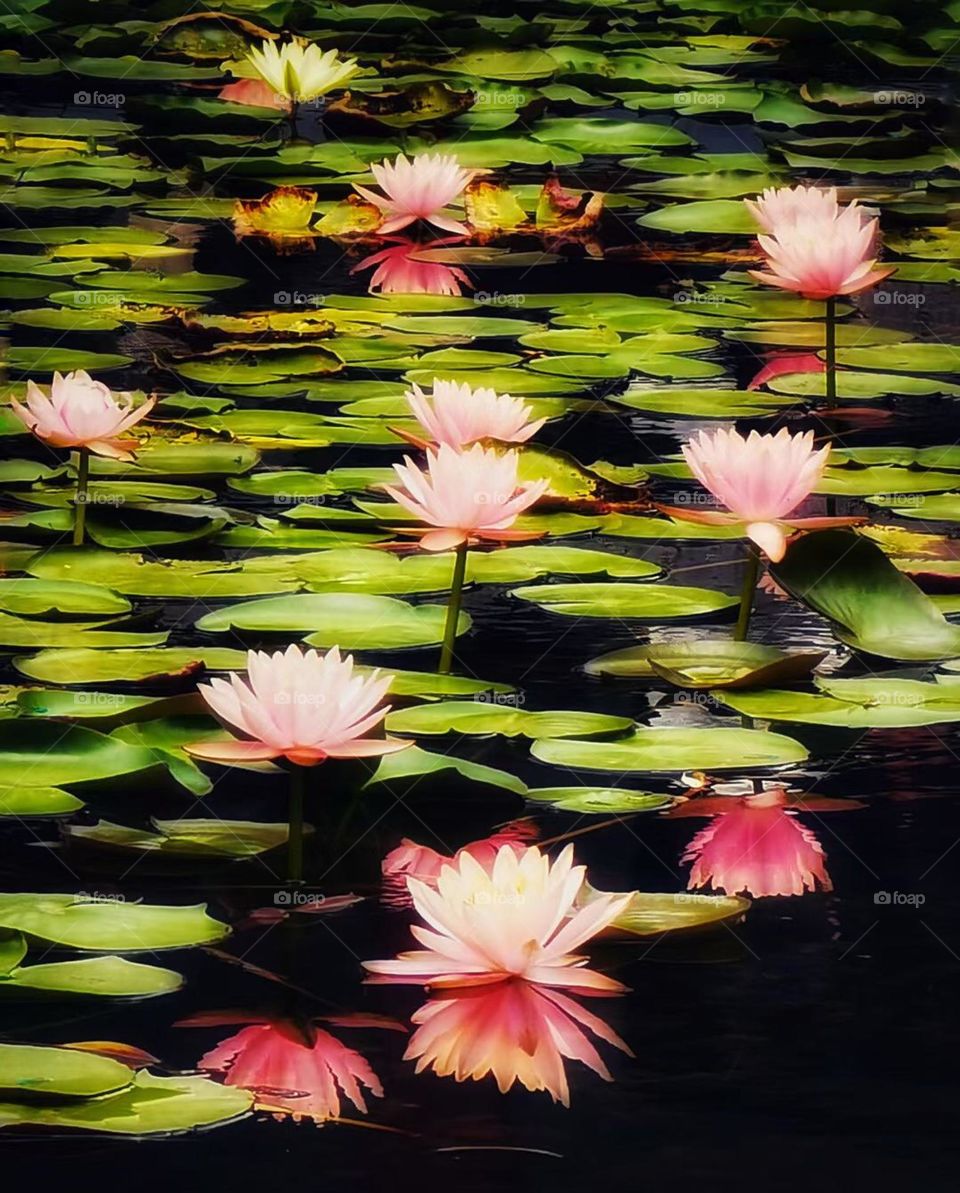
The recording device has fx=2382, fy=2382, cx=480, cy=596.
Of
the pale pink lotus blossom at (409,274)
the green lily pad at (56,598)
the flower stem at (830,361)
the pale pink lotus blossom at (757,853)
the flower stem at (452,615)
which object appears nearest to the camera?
the pale pink lotus blossom at (757,853)

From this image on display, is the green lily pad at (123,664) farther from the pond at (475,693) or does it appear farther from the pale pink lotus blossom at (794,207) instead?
the pale pink lotus blossom at (794,207)

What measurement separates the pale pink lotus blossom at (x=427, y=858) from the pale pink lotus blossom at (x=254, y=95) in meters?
4.57

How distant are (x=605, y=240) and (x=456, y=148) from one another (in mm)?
1018

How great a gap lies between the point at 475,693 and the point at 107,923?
2.10 feet

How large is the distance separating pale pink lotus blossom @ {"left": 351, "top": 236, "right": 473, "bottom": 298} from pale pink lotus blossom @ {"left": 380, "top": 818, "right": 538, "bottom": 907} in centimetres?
244

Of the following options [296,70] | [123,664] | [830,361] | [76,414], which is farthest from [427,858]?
[296,70]

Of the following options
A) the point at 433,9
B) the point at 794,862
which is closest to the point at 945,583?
the point at 794,862

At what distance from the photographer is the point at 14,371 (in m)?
3.64

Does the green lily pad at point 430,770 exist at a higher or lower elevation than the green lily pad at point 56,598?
lower

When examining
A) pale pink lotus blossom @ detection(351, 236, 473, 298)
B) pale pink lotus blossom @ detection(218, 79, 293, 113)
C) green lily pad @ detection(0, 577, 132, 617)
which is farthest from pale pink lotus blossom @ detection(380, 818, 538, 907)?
pale pink lotus blossom @ detection(218, 79, 293, 113)

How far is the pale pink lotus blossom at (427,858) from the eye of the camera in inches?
73.7

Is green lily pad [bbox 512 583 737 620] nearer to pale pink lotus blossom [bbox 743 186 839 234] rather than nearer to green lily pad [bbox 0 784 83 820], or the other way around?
green lily pad [bbox 0 784 83 820]

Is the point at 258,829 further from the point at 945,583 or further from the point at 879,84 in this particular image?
the point at 879,84

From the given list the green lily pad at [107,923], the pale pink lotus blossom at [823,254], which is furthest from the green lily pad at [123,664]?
the pale pink lotus blossom at [823,254]
